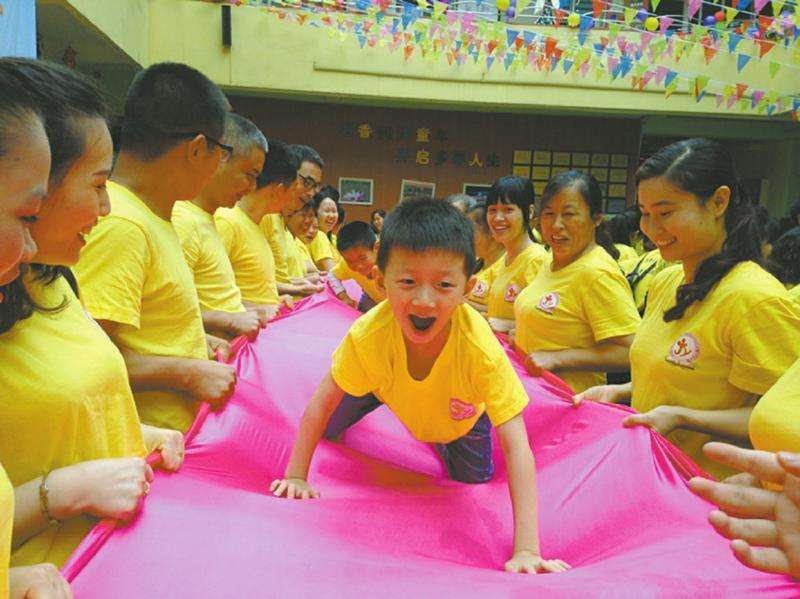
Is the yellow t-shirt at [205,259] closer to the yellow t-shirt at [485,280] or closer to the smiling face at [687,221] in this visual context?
the smiling face at [687,221]

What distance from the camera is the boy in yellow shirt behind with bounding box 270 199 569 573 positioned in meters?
1.37

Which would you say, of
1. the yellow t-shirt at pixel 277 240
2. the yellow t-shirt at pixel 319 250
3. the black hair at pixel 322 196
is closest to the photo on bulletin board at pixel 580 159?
the black hair at pixel 322 196

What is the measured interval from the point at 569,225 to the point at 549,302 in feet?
0.94

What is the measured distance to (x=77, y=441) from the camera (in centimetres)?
89

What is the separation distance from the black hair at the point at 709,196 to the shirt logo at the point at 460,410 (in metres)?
0.52

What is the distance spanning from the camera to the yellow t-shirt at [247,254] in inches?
102

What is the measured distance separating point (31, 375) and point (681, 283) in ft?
4.75

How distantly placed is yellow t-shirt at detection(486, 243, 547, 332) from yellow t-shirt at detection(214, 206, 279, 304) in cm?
100

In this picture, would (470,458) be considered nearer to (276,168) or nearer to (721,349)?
(721,349)

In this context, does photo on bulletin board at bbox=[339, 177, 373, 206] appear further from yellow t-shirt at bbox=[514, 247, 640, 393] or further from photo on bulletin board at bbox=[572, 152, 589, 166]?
yellow t-shirt at bbox=[514, 247, 640, 393]

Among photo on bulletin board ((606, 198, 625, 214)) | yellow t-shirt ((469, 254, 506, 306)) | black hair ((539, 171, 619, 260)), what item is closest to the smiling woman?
black hair ((539, 171, 619, 260))

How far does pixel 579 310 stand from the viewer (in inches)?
81.8

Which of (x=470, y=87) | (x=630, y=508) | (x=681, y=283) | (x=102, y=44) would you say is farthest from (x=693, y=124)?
(x=630, y=508)

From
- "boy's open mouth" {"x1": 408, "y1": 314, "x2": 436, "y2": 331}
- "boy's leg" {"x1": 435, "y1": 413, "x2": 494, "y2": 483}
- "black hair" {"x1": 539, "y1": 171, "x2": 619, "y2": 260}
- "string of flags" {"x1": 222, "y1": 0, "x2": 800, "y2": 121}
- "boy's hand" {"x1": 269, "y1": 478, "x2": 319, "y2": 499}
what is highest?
"string of flags" {"x1": 222, "y1": 0, "x2": 800, "y2": 121}
